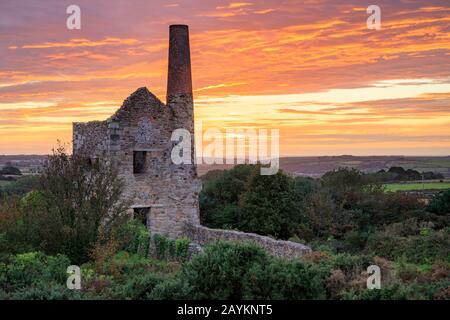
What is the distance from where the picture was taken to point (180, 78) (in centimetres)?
3008

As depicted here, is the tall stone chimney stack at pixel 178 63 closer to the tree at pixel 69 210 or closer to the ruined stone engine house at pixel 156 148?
the ruined stone engine house at pixel 156 148

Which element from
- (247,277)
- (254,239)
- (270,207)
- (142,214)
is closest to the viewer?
(247,277)

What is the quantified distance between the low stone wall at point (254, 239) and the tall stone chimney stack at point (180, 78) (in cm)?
478

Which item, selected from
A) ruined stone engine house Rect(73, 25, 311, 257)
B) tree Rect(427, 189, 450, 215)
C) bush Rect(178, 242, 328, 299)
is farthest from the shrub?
tree Rect(427, 189, 450, 215)

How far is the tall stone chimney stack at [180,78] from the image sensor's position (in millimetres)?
29922

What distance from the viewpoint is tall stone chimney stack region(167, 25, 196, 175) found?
29922mm

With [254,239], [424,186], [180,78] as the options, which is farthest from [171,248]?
[424,186]

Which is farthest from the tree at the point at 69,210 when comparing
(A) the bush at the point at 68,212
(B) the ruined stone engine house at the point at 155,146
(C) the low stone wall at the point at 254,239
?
(B) the ruined stone engine house at the point at 155,146

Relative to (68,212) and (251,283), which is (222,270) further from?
(68,212)

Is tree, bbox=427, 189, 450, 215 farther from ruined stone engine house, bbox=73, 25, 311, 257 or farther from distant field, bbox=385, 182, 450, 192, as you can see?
ruined stone engine house, bbox=73, 25, 311, 257

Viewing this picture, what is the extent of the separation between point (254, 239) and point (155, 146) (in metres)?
8.90

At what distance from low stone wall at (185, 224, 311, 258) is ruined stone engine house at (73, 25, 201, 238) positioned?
134cm
